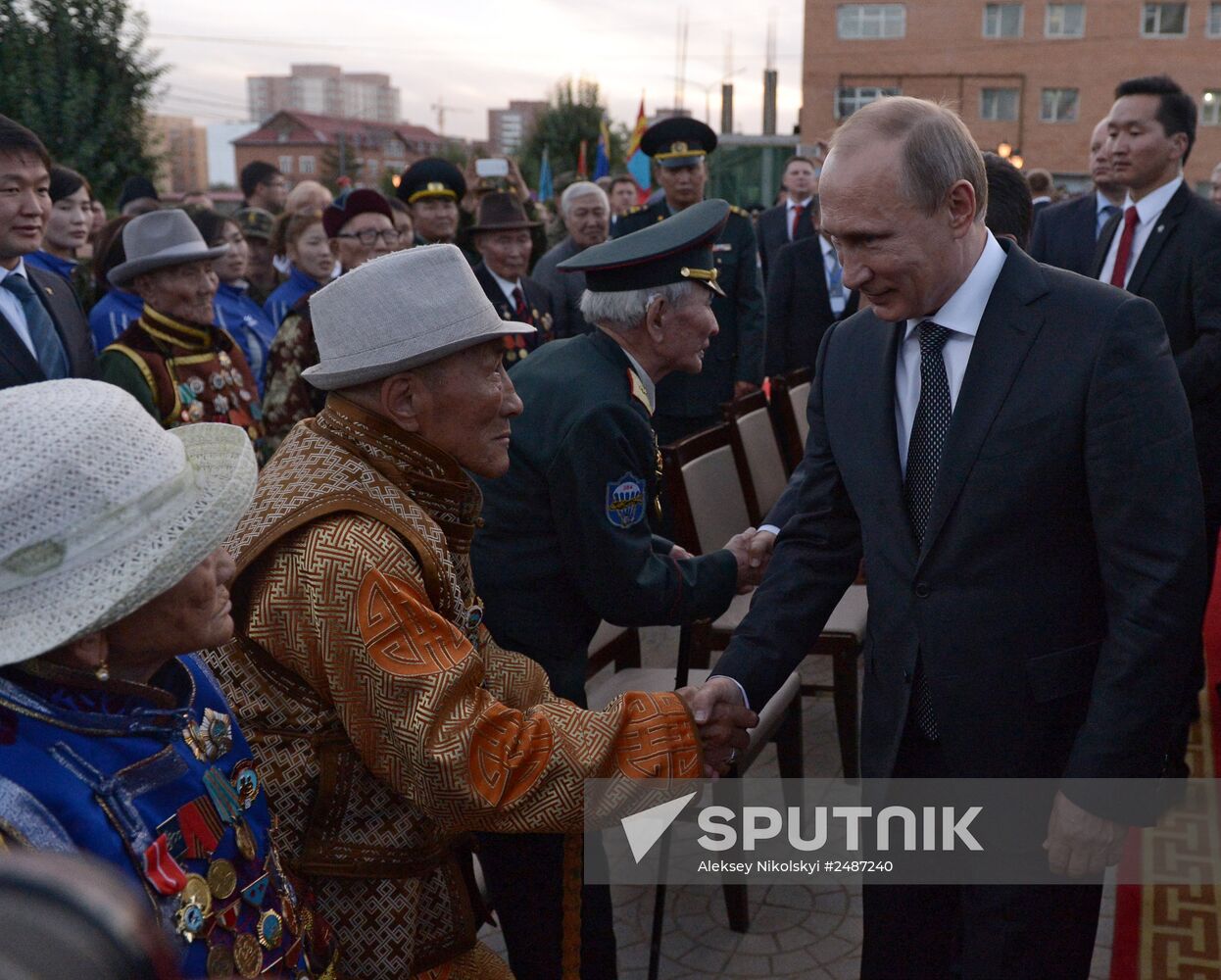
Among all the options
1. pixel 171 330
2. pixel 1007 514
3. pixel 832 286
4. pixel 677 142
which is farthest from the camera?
pixel 832 286

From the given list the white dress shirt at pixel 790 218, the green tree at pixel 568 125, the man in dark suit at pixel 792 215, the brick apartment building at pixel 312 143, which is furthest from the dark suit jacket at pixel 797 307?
the brick apartment building at pixel 312 143

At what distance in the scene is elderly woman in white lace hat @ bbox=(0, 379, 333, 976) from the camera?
115 centimetres

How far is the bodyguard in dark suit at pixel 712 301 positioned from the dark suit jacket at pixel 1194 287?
7.75 ft

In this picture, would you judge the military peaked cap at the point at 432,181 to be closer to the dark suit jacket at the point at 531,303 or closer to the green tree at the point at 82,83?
the dark suit jacket at the point at 531,303

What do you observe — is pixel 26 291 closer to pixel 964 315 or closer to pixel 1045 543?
pixel 964 315

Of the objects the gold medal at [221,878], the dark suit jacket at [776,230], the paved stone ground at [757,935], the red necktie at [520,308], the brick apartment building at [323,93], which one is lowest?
the paved stone ground at [757,935]

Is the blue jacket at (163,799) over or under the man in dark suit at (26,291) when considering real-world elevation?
under

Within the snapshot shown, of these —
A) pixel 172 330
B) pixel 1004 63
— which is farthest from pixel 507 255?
pixel 1004 63

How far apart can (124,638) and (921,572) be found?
126cm

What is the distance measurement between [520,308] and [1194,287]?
10.6 feet

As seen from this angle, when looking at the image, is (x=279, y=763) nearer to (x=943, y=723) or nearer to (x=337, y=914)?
(x=337, y=914)

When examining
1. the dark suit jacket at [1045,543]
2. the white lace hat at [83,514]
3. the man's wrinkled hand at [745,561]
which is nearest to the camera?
the white lace hat at [83,514]

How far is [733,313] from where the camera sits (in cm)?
616

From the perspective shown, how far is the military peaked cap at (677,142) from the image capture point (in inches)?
248
